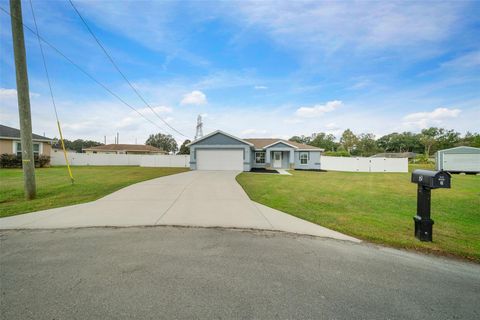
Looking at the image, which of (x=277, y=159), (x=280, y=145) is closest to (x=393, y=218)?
(x=280, y=145)

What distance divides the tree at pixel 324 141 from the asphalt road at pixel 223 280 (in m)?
67.2

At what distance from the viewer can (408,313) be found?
199 centimetres

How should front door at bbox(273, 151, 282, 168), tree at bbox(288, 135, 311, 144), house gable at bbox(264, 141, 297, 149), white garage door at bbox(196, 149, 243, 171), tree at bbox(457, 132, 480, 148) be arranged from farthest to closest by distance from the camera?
tree at bbox(288, 135, 311, 144), tree at bbox(457, 132, 480, 148), front door at bbox(273, 151, 282, 168), house gable at bbox(264, 141, 297, 149), white garage door at bbox(196, 149, 243, 171)

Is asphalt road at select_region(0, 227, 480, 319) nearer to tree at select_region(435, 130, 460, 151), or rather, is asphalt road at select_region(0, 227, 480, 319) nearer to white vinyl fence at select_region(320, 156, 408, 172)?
white vinyl fence at select_region(320, 156, 408, 172)

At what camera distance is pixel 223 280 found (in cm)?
250

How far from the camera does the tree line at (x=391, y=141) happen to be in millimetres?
55156

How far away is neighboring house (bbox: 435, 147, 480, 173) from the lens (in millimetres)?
22750

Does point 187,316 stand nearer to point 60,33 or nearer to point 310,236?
point 310,236

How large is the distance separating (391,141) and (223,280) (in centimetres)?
10043

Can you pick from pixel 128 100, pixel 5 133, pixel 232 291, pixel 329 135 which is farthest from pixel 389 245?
pixel 329 135

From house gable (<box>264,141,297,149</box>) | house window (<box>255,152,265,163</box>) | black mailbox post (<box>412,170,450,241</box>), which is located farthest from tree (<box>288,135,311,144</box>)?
black mailbox post (<box>412,170,450,241</box>)

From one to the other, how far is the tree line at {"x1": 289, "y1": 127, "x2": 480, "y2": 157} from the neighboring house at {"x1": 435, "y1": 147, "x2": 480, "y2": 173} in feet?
→ 89.3

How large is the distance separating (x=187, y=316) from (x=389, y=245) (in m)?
3.78

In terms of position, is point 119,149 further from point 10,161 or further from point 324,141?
point 324,141
